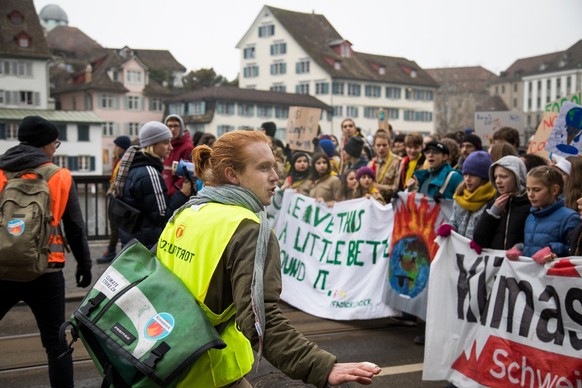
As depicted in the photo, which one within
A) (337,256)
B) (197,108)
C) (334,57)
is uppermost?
(334,57)

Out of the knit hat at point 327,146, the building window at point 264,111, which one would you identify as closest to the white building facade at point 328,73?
the building window at point 264,111

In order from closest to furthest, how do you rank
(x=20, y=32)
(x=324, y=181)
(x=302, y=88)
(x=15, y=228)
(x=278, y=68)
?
1. (x=15, y=228)
2. (x=324, y=181)
3. (x=20, y=32)
4. (x=302, y=88)
5. (x=278, y=68)

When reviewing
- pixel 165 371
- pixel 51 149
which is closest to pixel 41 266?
pixel 51 149

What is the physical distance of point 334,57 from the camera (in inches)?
3120

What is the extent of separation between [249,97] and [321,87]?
29.9ft

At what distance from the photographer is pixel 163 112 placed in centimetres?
7888

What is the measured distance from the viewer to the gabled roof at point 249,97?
234 ft

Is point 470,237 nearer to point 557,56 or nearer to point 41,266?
point 41,266

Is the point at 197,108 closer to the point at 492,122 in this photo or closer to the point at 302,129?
the point at 302,129

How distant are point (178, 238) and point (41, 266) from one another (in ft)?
7.35

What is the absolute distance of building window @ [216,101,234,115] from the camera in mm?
71188

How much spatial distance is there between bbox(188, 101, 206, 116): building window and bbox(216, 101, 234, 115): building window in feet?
5.20

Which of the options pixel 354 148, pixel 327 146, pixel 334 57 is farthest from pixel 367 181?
pixel 334 57

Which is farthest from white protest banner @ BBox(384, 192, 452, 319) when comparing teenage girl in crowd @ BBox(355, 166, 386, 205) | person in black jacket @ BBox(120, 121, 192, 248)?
person in black jacket @ BBox(120, 121, 192, 248)
